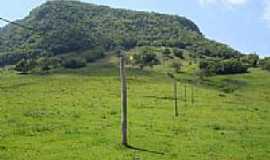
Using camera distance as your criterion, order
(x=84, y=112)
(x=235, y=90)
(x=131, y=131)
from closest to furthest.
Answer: (x=131, y=131) → (x=84, y=112) → (x=235, y=90)

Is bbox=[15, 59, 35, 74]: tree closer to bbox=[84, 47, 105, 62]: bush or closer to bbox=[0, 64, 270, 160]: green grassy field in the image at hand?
bbox=[84, 47, 105, 62]: bush

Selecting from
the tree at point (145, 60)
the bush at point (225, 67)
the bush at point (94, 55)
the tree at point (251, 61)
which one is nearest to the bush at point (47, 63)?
the bush at point (94, 55)

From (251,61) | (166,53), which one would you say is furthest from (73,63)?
(251,61)

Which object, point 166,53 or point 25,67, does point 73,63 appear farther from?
point 166,53

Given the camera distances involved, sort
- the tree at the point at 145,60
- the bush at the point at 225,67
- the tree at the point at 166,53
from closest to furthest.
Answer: the bush at the point at 225,67
the tree at the point at 145,60
the tree at the point at 166,53

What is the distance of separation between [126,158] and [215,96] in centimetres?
6490

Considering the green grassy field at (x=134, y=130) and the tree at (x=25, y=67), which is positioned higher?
the tree at (x=25, y=67)

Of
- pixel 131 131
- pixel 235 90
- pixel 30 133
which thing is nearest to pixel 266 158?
pixel 131 131

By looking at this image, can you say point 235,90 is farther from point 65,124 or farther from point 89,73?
point 65,124

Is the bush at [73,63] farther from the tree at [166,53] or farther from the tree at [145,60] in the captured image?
the tree at [166,53]

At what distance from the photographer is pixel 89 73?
463ft

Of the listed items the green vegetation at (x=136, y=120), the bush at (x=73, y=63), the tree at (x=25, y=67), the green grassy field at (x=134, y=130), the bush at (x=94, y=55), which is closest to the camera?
the green grassy field at (x=134, y=130)

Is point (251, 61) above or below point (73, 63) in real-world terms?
above

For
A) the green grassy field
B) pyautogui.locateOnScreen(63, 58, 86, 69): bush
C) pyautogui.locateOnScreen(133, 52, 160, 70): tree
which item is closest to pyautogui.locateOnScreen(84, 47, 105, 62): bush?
pyautogui.locateOnScreen(63, 58, 86, 69): bush
